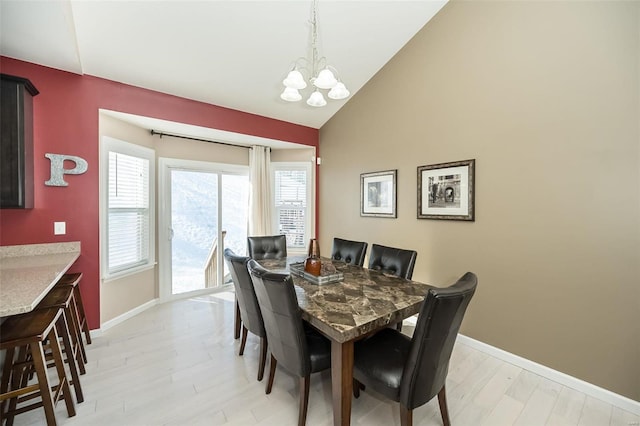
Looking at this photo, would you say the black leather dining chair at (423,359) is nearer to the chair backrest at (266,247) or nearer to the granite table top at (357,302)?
the granite table top at (357,302)

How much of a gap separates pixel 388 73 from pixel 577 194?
242 centimetres

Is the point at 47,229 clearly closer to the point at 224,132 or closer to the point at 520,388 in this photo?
the point at 224,132

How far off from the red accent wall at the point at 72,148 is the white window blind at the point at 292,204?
6.77 feet

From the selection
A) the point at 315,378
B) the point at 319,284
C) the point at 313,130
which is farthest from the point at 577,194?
the point at 313,130

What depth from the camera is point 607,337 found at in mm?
1925

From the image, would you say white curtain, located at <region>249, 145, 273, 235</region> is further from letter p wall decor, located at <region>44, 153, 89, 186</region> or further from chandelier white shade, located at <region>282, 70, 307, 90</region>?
chandelier white shade, located at <region>282, 70, 307, 90</region>

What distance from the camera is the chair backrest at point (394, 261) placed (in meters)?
2.37

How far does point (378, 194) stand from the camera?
11.7ft

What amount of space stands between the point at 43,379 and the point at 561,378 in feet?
11.7

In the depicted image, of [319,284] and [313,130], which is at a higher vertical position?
[313,130]

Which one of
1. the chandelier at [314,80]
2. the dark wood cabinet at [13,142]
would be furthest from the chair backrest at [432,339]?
the dark wood cabinet at [13,142]

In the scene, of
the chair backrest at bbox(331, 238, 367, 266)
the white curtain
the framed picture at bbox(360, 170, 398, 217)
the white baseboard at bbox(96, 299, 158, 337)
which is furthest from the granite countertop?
the framed picture at bbox(360, 170, 398, 217)

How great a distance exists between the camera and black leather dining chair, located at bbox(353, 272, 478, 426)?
1.28 metres

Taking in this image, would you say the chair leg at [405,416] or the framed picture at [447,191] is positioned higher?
the framed picture at [447,191]
